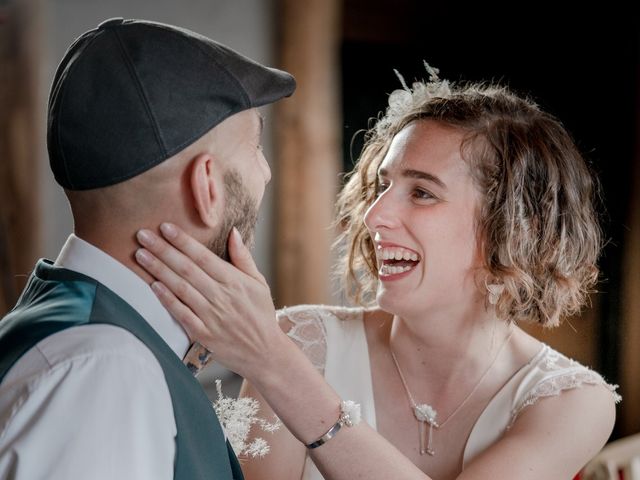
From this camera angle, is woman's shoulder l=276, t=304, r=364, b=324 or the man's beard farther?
woman's shoulder l=276, t=304, r=364, b=324

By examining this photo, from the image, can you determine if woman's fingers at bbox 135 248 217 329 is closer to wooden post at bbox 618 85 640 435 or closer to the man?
the man

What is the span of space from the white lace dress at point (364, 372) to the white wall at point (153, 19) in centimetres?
150

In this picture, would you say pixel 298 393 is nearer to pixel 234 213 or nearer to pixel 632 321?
pixel 234 213

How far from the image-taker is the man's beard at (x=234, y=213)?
4.10ft

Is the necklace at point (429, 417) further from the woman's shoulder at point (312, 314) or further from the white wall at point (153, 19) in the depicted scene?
the white wall at point (153, 19)

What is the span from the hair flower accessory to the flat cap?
0.77 m

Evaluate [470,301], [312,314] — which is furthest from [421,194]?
[312,314]

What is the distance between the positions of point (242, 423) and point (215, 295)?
669 millimetres

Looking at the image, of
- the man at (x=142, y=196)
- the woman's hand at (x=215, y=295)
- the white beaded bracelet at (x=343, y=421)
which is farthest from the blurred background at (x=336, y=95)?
the man at (x=142, y=196)

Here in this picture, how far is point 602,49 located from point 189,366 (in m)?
3.74

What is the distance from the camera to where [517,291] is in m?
1.97

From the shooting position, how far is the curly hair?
195cm

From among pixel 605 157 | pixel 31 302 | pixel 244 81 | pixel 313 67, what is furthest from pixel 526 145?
pixel 605 157

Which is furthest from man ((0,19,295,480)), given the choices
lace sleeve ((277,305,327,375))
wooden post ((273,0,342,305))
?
wooden post ((273,0,342,305))
